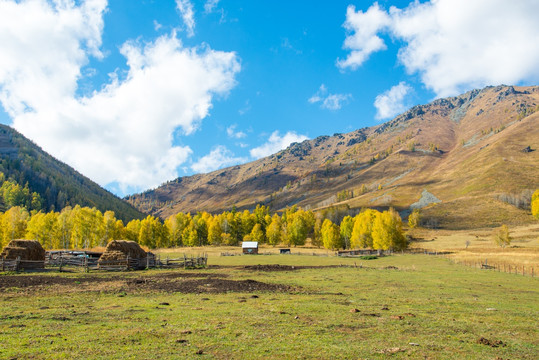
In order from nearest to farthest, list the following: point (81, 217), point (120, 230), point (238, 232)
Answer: point (81, 217)
point (120, 230)
point (238, 232)

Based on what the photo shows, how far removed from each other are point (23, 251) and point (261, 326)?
4493 cm

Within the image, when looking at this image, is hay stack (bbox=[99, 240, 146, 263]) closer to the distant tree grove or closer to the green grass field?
the green grass field

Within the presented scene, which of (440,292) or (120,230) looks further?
(120,230)

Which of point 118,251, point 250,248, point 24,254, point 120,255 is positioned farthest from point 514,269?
point 24,254

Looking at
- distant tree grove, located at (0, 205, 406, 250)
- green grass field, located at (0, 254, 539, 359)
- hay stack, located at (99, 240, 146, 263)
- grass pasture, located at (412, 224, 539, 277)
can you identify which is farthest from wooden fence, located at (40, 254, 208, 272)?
grass pasture, located at (412, 224, 539, 277)

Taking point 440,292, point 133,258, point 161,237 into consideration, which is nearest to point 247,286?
point 440,292

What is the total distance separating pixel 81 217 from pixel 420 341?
10120 cm

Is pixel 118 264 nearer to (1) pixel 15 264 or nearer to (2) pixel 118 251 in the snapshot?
(2) pixel 118 251

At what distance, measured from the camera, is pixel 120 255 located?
152 ft

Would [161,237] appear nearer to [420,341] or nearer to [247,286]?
[247,286]

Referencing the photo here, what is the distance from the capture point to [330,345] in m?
10.4

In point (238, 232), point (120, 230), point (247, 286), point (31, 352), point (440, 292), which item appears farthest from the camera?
point (238, 232)

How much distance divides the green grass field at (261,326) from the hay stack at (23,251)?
25.3 m

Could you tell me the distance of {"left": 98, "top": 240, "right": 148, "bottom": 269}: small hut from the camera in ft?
150
